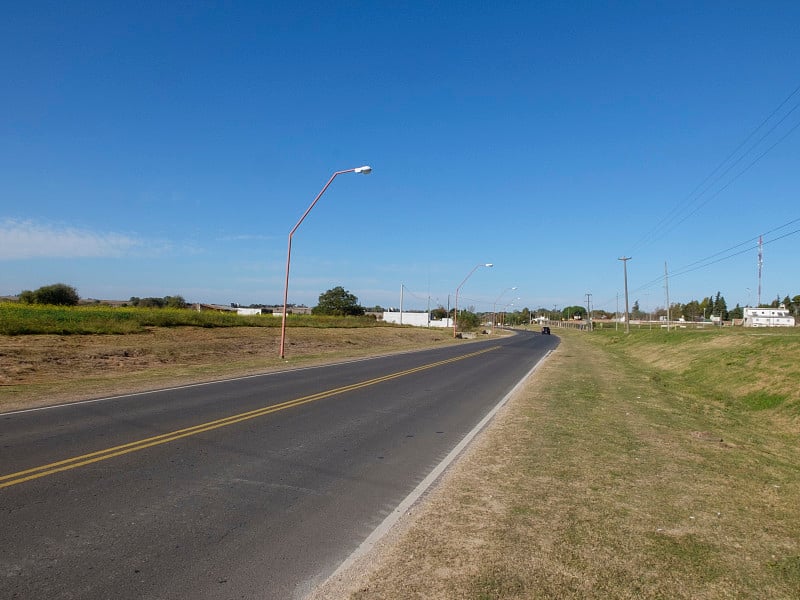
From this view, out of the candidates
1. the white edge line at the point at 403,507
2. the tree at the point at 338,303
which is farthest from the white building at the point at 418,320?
the white edge line at the point at 403,507

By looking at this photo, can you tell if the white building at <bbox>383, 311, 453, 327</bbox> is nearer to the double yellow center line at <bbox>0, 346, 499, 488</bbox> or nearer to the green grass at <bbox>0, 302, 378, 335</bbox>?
the green grass at <bbox>0, 302, 378, 335</bbox>

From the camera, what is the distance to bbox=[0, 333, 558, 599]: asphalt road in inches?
161

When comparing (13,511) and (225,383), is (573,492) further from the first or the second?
(225,383)

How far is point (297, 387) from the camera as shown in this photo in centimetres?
1499

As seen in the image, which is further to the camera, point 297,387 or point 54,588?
point 297,387

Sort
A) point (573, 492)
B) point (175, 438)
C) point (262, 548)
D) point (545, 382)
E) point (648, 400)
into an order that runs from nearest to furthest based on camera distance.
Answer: point (262, 548) → point (573, 492) → point (175, 438) → point (648, 400) → point (545, 382)

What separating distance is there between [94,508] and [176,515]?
2.80 ft

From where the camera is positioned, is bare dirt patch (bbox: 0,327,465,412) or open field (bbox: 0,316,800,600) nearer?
open field (bbox: 0,316,800,600)

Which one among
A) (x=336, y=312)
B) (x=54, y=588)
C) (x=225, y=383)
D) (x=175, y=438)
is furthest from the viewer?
(x=336, y=312)

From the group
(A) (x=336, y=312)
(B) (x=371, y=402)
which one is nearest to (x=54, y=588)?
(B) (x=371, y=402)

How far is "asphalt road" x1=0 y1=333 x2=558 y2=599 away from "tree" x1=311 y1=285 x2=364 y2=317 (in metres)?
120

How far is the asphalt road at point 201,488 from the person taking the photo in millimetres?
4090

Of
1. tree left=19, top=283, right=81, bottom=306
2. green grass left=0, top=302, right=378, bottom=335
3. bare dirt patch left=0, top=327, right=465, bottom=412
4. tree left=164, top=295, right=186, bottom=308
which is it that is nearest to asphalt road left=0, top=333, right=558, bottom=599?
bare dirt patch left=0, top=327, right=465, bottom=412

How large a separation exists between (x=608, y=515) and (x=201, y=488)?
14.5 feet
